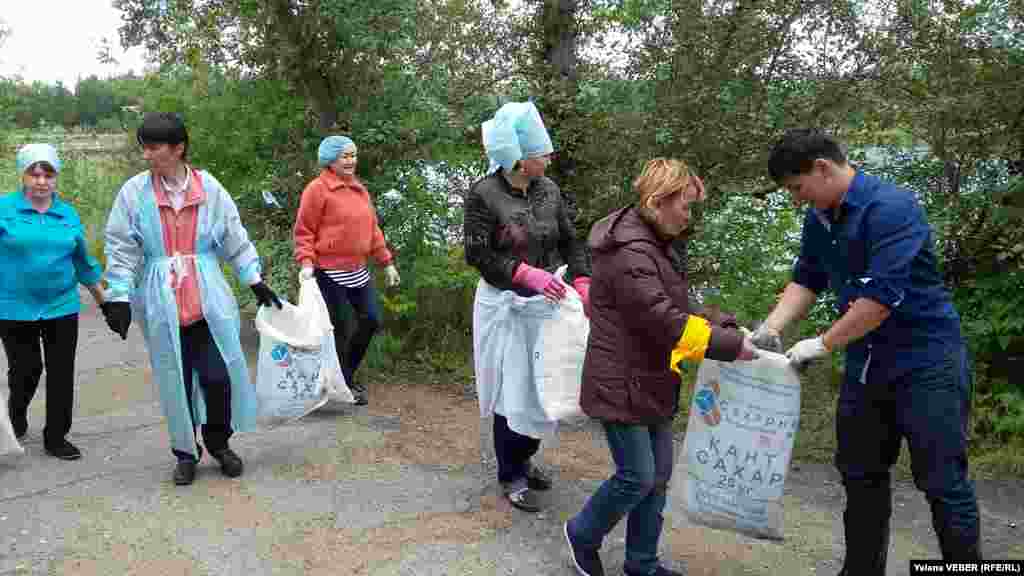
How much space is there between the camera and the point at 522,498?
447cm

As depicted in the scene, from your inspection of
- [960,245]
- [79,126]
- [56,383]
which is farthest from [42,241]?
[79,126]

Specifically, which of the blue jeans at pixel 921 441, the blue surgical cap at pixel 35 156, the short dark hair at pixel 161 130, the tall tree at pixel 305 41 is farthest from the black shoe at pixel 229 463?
the tall tree at pixel 305 41

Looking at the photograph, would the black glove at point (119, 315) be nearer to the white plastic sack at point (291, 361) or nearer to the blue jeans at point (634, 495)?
the white plastic sack at point (291, 361)

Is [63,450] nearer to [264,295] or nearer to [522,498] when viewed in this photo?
[264,295]

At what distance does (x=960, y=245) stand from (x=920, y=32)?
4.63ft

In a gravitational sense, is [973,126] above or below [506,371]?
above

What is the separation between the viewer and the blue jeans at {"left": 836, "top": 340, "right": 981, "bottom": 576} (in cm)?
313

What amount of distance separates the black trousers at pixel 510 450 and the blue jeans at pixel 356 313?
1834 millimetres

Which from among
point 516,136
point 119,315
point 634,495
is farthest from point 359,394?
point 634,495

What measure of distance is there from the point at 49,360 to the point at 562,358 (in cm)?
295

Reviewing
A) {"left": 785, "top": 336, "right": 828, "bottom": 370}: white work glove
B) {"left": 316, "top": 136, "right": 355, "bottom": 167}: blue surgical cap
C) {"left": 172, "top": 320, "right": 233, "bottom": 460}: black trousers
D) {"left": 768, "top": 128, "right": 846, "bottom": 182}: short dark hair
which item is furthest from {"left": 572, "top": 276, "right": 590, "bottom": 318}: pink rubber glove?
{"left": 316, "top": 136, "right": 355, "bottom": 167}: blue surgical cap

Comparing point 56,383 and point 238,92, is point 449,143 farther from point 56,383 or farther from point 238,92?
point 56,383

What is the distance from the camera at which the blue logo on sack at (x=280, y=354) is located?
5.16 meters

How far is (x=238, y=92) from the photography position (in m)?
7.78
